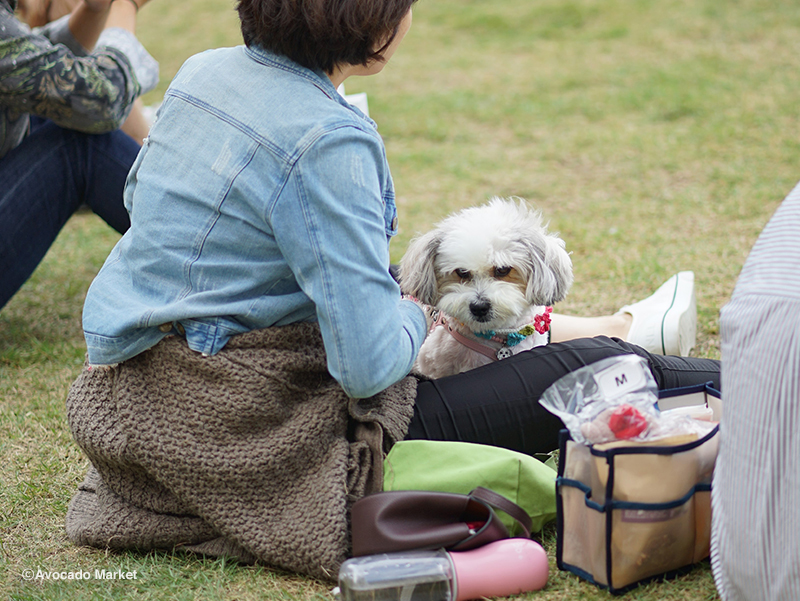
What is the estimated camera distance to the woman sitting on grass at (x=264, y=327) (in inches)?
65.4

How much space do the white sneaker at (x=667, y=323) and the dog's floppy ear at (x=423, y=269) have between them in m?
0.88

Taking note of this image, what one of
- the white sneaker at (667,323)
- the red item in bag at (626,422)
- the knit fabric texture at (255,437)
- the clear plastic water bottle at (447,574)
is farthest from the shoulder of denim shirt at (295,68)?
the white sneaker at (667,323)

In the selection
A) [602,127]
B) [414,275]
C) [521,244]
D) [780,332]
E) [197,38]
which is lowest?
[197,38]

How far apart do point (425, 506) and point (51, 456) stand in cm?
143

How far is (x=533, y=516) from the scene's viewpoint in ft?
6.68

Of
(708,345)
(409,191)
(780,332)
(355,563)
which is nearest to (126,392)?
(355,563)

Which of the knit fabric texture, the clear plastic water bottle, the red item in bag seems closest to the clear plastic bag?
the red item in bag

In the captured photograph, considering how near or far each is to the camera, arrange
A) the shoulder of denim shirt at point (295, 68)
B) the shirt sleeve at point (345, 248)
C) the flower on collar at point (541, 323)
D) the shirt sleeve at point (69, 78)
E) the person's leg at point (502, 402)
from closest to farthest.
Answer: the shirt sleeve at point (345, 248)
the shoulder of denim shirt at point (295, 68)
the person's leg at point (502, 402)
the flower on collar at point (541, 323)
the shirt sleeve at point (69, 78)

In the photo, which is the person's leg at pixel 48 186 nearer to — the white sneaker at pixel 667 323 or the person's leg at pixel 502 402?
the person's leg at pixel 502 402

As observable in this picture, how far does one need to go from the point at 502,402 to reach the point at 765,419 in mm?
752

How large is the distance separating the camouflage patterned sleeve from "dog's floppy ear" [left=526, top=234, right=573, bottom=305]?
5.89 feet

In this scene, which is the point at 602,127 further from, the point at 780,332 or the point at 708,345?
the point at 780,332

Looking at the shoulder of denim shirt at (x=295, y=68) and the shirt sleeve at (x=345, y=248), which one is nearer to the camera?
the shirt sleeve at (x=345, y=248)

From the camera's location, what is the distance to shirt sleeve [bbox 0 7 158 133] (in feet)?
→ 9.29
